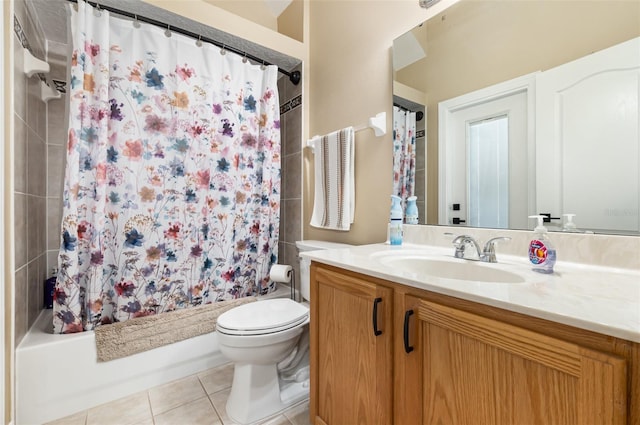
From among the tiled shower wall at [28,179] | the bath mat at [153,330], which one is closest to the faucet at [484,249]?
the bath mat at [153,330]

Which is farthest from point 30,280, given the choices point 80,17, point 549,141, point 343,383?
point 549,141

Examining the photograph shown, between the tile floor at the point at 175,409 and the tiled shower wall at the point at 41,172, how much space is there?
51cm

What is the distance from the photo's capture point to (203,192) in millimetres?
1734

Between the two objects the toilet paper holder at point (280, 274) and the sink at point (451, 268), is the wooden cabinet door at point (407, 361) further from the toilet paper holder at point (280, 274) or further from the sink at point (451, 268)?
the toilet paper holder at point (280, 274)

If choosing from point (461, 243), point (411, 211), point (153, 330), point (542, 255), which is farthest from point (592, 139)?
point (153, 330)

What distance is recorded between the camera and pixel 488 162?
1130 millimetres

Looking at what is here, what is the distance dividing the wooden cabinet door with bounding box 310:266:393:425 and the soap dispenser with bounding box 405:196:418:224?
571 mm

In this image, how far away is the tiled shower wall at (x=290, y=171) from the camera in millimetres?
2131

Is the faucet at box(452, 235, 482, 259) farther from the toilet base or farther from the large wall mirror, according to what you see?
the toilet base

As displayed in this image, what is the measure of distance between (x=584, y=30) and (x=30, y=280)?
260 cm

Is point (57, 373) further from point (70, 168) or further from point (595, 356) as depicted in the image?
point (595, 356)

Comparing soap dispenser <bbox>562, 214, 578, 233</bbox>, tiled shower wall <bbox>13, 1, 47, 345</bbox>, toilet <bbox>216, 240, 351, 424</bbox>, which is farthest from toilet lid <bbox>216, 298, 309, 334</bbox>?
soap dispenser <bbox>562, 214, 578, 233</bbox>

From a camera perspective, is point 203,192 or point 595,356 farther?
point 203,192

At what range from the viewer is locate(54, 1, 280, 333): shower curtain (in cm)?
139
